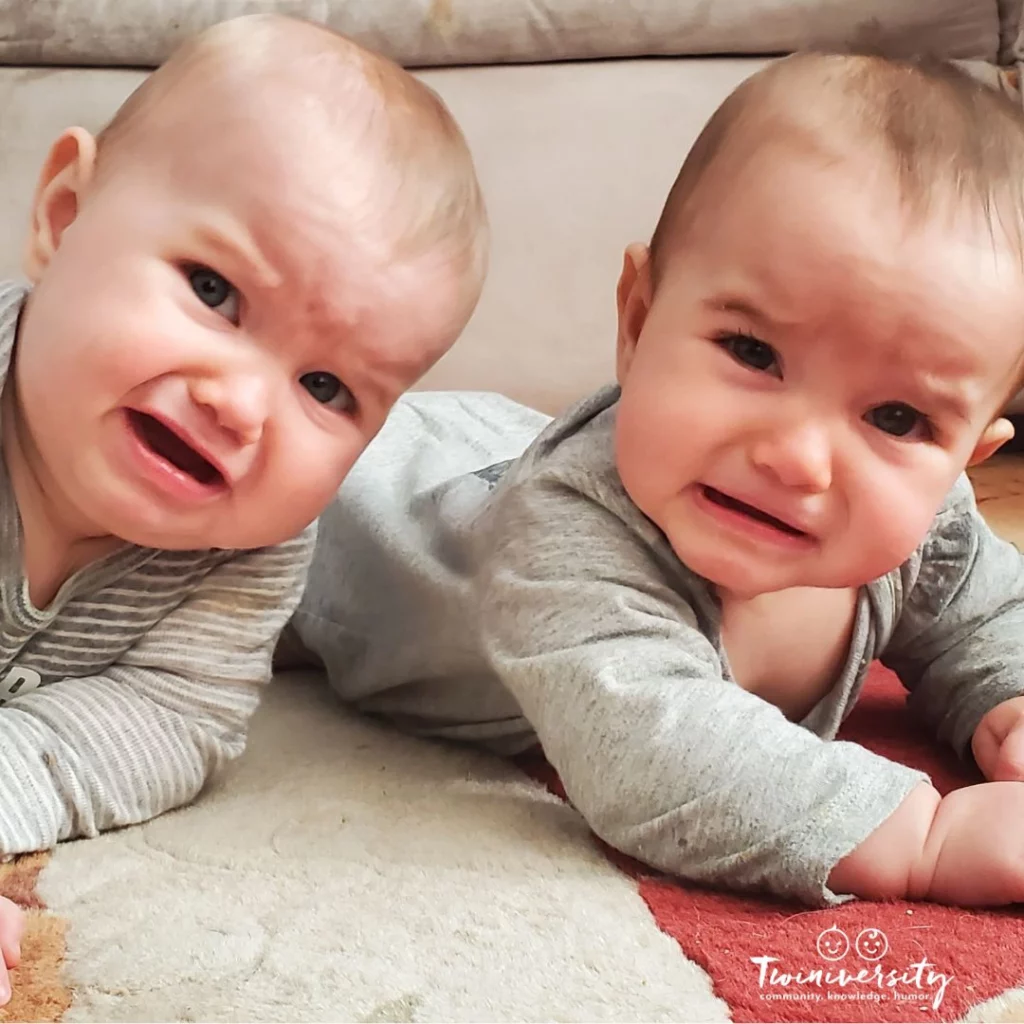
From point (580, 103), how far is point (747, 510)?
81 cm

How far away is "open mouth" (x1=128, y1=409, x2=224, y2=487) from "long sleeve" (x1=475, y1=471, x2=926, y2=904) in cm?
16

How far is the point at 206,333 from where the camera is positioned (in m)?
0.59

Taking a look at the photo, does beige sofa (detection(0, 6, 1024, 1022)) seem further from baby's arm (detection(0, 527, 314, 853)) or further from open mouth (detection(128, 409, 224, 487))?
open mouth (detection(128, 409, 224, 487))

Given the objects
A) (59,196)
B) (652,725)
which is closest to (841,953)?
(652,725)

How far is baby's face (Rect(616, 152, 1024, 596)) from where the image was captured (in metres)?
0.58

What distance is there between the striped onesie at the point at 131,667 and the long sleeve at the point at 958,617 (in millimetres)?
386

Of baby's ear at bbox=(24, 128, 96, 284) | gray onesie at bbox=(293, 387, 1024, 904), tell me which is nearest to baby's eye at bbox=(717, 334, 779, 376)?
gray onesie at bbox=(293, 387, 1024, 904)

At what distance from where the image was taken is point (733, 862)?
1.86 feet

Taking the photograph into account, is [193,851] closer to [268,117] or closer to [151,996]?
[151,996]

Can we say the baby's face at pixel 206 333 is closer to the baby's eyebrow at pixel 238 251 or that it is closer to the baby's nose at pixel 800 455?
the baby's eyebrow at pixel 238 251

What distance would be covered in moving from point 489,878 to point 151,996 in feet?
0.52

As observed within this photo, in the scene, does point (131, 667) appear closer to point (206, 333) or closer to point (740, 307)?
point (206, 333)

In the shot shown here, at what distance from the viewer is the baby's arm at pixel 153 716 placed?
24.1 inches

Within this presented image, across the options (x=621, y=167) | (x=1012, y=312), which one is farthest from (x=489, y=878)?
(x=621, y=167)
